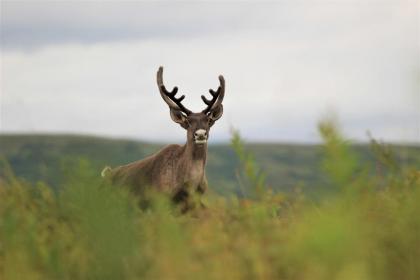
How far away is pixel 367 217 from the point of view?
537 cm

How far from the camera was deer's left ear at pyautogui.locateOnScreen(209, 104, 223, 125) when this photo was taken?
66.7 feet

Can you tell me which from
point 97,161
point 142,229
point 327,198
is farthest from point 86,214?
point 327,198

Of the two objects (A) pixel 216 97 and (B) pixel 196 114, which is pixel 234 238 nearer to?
(B) pixel 196 114

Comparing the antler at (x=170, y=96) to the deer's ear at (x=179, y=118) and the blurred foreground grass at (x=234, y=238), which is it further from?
the blurred foreground grass at (x=234, y=238)

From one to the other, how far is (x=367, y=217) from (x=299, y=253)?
1.70 meters

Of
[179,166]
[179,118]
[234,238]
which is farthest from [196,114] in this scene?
[234,238]

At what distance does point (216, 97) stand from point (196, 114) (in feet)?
5.62

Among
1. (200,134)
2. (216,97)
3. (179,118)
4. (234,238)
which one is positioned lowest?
(234,238)

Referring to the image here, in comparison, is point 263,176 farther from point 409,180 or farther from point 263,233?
Answer: point 409,180

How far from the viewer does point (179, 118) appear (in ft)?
67.1

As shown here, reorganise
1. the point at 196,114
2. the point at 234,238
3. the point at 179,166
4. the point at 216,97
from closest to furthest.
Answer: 1. the point at 234,238
2. the point at 179,166
3. the point at 196,114
4. the point at 216,97

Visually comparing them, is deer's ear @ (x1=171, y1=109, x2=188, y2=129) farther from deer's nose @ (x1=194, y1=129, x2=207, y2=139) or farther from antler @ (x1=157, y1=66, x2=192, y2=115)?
deer's nose @ (x1=194, y1=129, x2=207, y2=139)

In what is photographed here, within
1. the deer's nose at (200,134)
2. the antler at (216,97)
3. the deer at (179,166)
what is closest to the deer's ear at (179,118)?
the deer at (179,166)

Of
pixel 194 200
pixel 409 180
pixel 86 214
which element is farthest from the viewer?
pixel 409 180
